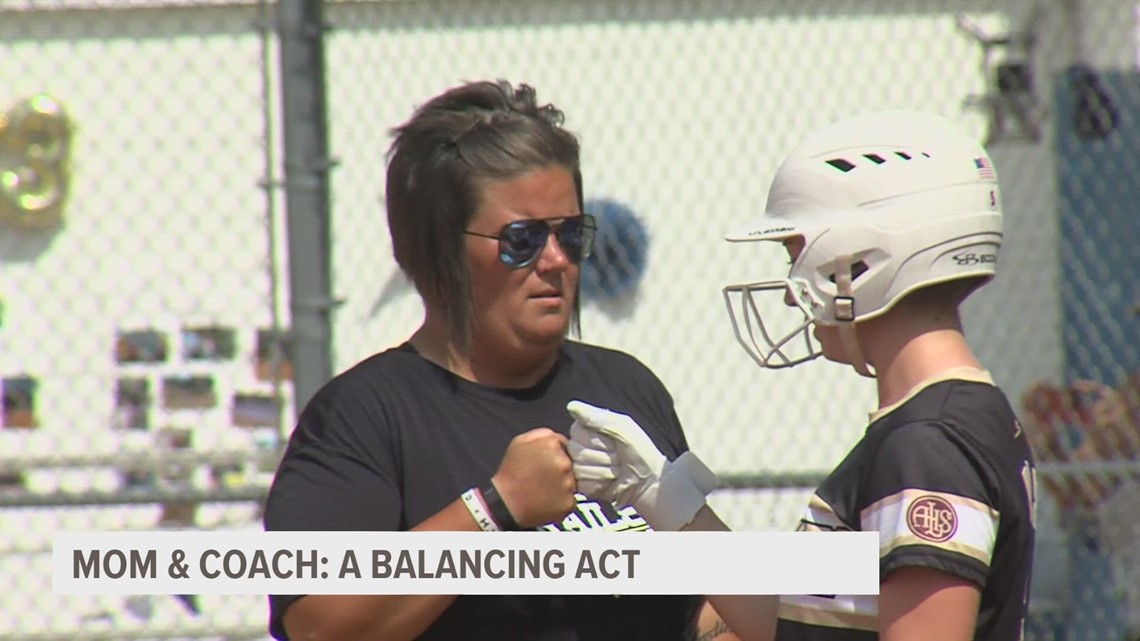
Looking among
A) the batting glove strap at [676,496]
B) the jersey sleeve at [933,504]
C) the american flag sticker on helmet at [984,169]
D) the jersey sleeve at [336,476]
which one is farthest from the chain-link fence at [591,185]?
the jersey sleeve at [933,504]

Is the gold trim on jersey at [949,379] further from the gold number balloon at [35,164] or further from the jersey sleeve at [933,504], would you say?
the gold number balloon at [35,164]

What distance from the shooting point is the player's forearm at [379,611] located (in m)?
1.90

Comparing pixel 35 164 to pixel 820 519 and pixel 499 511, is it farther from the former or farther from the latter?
pixel 820 519

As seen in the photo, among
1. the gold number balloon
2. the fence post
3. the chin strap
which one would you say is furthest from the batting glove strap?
the gold number balloon

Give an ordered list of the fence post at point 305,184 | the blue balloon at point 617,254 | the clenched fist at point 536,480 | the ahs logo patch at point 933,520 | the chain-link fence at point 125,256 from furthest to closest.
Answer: the blue balloon at point 617,254 < the chain-link fence at point 125,256 < the fence post at point 305,184 < the clenched fist at point 536,480 < the ahs logo patch at point 933,520

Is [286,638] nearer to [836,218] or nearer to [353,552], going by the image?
[353,552]

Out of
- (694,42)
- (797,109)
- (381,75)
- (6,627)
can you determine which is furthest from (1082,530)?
(6,627)

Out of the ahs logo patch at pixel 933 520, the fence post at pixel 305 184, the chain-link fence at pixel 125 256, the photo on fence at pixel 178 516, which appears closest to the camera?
the ahs logo patch at pixel 933 520

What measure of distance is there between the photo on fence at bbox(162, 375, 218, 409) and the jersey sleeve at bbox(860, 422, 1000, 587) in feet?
15.2

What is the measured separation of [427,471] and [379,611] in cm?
21

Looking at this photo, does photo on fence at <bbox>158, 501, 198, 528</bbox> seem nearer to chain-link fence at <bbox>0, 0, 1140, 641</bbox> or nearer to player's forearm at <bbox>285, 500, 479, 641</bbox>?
chain-link fence at <bbox>0, 0, 1140, 641</bbox>

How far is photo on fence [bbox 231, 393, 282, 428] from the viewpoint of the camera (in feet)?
19.0

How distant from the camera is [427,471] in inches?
79.3

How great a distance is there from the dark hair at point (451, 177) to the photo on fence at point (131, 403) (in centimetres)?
401
